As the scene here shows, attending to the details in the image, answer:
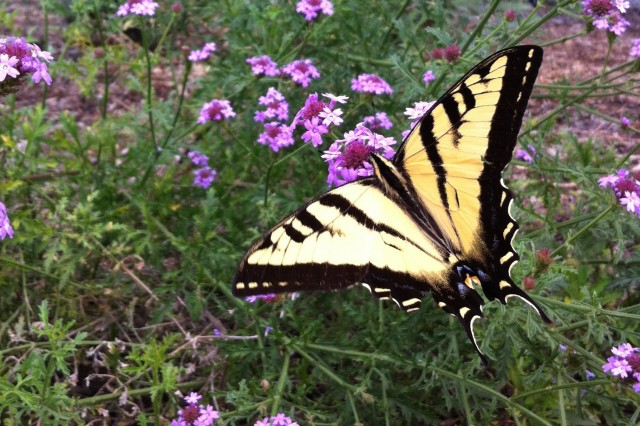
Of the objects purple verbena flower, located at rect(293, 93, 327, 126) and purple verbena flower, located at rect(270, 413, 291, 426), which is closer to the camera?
purple verbena flower, located at rect(270, 413, 291, 426)

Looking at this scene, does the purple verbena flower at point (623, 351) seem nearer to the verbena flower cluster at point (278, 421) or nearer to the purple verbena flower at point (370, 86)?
the verbena flower cluster at point (278, 421)

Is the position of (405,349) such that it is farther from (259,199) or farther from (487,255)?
(259,199)

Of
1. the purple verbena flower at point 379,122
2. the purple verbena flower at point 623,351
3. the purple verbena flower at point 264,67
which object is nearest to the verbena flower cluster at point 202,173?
the purple verbena flower at point 264,67

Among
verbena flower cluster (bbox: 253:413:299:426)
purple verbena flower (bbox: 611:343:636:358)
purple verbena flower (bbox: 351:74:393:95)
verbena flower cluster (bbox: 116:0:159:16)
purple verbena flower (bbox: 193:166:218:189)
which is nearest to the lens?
verbena flower cluster (bbox: 253:413:299:426)

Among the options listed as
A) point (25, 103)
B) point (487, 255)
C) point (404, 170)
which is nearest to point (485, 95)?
point (404, 170)

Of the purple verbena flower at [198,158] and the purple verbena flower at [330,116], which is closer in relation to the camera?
the purple verbena flower at [330,116]

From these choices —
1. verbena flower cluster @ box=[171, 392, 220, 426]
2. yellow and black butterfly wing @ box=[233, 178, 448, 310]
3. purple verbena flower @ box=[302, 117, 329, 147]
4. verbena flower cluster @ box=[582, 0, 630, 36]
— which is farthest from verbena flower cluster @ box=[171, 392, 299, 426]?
verbena flower cluster @ box=[582, 0, 630, 36]

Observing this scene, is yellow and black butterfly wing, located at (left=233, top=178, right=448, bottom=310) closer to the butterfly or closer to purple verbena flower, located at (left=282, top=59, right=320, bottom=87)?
the butterfly

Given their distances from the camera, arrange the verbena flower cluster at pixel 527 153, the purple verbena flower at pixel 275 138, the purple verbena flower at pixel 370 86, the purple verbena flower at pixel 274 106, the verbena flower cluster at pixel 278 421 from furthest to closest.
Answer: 1. the verbena flower cluster at pixel 527 153
2. the purple verbena flower at pixel 274 106
3. the purple verbena flower at pixel 370 86
4. the purple verbena flower at pixel 275 138
5. the verbena flower cluster at pixel 278 421
